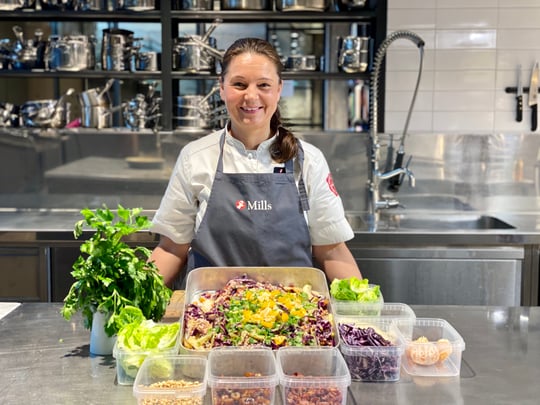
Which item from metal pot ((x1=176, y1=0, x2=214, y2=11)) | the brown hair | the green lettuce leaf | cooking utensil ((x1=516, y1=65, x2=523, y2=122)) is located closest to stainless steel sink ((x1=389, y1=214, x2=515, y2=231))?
cooking utensil ((x1=516, y1=65, x2=523, y2=122))

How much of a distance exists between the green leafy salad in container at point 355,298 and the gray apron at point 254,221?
1.71 ft

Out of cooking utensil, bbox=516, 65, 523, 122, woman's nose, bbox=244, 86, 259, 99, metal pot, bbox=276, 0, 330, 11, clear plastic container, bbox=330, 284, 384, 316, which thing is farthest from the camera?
cooking utensil, bbox=516, 65, 523, 122

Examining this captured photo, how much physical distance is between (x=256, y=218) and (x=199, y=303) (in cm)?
66

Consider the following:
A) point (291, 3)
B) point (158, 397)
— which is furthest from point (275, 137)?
point (291, 3)

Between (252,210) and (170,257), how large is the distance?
32 cm

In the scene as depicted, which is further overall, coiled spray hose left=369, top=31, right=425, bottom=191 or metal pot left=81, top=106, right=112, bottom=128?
metal pot left=81, top=106, right=112, bottom=128

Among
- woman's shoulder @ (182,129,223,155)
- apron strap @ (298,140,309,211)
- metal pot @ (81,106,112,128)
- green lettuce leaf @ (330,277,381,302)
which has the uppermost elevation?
metal pot @ (81,106,112,128)

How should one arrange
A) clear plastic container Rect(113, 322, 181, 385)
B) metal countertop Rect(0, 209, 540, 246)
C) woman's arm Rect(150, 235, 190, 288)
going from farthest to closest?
metal countertop Rect(0, 209, 540, 246) → woman's arm Rect(150, 235, 190, 288) → clear plastic container Rect(113, 322, 181, 385)

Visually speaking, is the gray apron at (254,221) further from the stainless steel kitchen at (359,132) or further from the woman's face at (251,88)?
the stainless steel kitchen at (359,132)

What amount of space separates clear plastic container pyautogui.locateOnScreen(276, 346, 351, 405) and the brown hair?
3.24ft

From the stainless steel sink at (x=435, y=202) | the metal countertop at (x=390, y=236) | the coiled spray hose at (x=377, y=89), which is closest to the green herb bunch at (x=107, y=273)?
the metal countertop at (x=390, y=236)

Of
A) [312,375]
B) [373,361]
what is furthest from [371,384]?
[312,375]

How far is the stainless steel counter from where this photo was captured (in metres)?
1.41

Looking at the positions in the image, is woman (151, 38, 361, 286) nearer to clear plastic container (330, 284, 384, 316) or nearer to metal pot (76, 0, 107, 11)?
clear plastic container (330, 284, 384, 316)
